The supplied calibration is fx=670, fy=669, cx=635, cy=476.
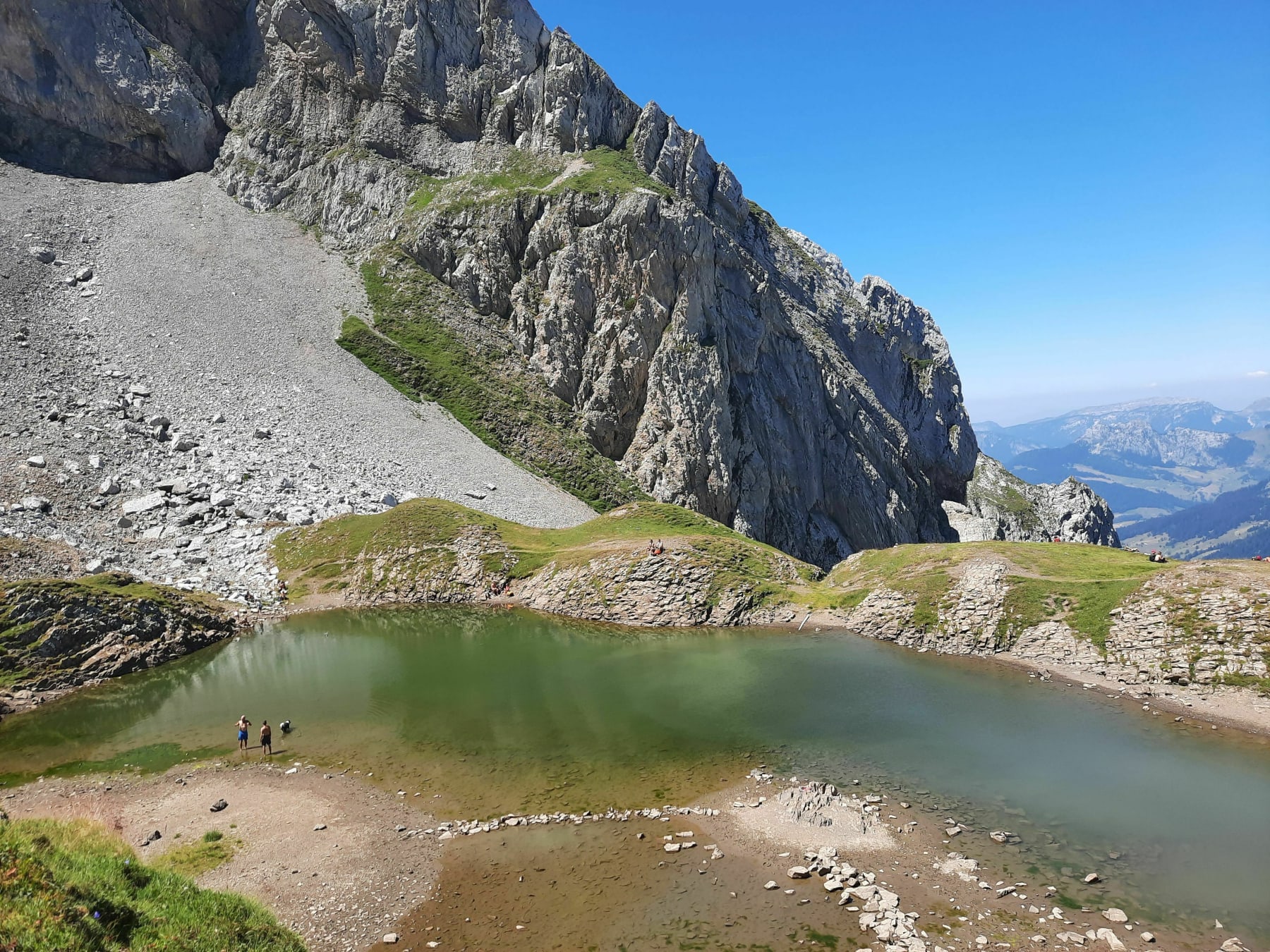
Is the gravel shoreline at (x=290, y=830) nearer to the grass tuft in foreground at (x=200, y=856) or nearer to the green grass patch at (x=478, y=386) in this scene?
the grass tuft in foreground at (x=200, y=856)

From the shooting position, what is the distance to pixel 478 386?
100500 millimetres

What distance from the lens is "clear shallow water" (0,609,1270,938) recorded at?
75.5ft

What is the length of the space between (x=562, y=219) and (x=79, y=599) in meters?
85.8

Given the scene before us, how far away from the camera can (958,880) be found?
67.9 ft

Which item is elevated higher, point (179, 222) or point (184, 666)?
point (179, 222)

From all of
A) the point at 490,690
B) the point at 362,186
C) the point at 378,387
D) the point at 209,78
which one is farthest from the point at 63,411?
the point at 209,78

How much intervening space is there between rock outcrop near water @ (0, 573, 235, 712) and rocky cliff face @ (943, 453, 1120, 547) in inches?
5473

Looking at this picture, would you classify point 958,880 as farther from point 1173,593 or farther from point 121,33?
point 121,33

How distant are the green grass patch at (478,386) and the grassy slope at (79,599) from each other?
4739cm

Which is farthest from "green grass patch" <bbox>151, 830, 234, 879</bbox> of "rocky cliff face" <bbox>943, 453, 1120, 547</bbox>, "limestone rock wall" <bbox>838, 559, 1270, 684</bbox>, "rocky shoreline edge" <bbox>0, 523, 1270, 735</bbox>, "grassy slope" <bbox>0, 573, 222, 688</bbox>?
"rocky cliff face" <bbox>943, 453, 1120, 547</bbox>

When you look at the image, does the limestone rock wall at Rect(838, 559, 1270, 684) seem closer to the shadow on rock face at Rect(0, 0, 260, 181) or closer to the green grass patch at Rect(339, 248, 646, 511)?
the green grass patch at Rect(339, 248, 646, 511)

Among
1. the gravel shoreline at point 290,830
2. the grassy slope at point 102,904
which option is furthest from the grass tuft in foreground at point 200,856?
the grassy slope at point 102,904

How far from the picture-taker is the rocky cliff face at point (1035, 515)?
14488 centimetres

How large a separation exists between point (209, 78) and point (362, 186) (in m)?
45.3
